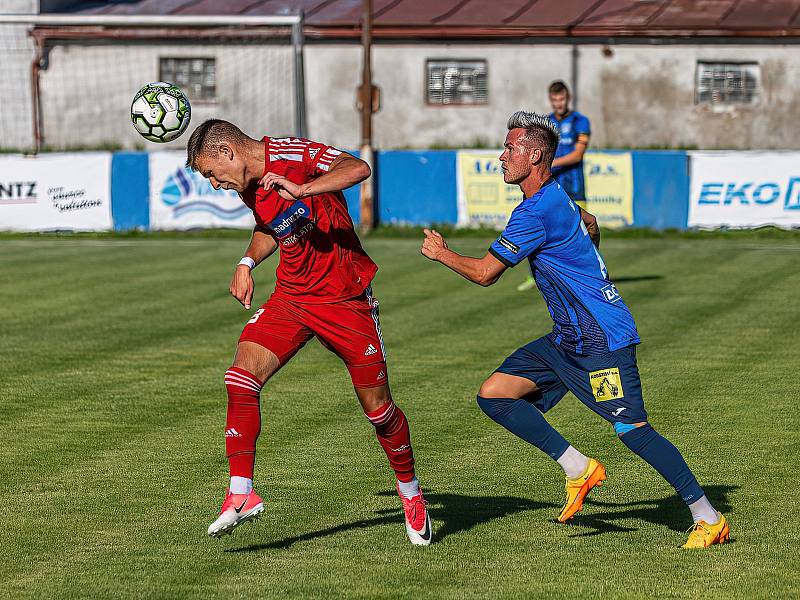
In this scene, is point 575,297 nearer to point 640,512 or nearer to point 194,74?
point 640,512

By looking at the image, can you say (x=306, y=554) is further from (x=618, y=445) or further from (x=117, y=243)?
(x=117, y=243)

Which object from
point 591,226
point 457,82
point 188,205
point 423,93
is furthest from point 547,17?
point 591,226

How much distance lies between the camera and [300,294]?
266 inches

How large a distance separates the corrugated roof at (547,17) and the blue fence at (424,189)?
970 centimetres

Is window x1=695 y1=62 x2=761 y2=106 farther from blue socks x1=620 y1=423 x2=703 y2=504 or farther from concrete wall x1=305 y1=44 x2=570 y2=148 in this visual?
blue socks x1=620 y1=423 x2=703 y2=504

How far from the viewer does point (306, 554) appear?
6.44 meters

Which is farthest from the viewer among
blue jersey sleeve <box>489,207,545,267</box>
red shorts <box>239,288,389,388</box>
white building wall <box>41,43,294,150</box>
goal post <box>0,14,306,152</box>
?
white building wall <box>41,43,294,150</box>

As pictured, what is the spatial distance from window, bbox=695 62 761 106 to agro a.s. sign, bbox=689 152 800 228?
10958mm

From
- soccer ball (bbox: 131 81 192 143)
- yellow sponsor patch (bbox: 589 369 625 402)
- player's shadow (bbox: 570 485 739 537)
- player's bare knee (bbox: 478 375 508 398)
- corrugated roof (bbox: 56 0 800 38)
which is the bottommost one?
player's shadow (bbox: 570 485 739 537)

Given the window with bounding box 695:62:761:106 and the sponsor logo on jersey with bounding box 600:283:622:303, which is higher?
the window with bounding box 695:62:761:106

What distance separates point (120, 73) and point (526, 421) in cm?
3121

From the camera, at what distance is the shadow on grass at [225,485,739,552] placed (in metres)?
6.87

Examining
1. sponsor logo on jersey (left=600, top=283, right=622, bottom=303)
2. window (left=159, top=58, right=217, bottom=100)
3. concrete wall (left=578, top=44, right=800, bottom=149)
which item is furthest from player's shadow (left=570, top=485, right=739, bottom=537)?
window (left=159, top=58, right=217, bottom=100)

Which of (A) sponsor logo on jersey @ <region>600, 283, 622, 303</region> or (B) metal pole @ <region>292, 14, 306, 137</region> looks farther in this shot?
(B) metal pole @ <region>292, 14, 306, 137</region>
